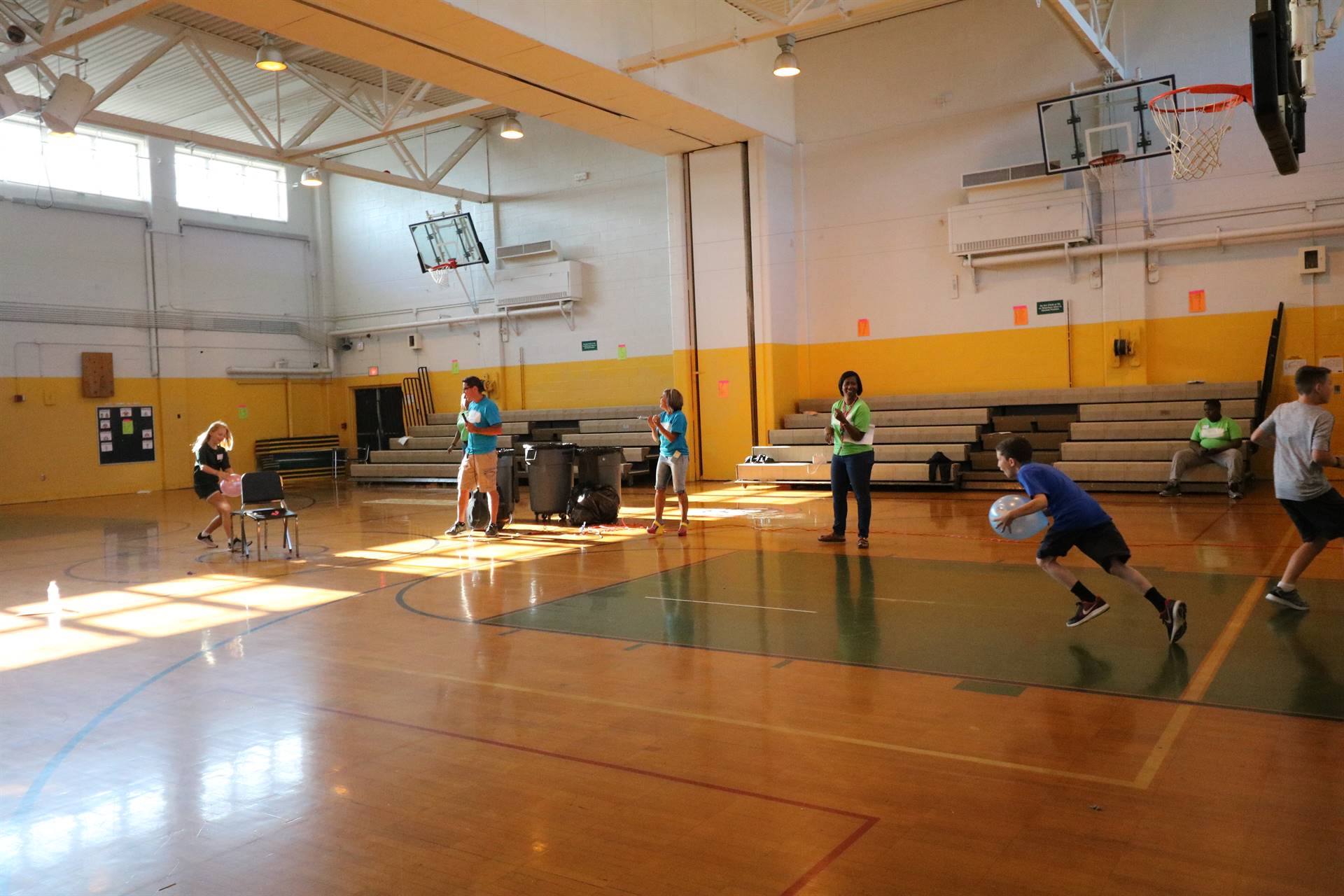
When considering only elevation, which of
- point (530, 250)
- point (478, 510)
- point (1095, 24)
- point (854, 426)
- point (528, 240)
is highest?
point (1095, 24)

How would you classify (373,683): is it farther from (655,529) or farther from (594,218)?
(594,218)

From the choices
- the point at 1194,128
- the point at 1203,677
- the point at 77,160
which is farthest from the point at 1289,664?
the point at 77,160

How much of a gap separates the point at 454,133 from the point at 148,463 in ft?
27.8

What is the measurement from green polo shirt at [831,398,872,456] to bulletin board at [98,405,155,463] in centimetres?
1490

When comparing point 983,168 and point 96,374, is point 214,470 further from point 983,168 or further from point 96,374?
point 983,168

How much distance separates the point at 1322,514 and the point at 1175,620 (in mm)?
1216

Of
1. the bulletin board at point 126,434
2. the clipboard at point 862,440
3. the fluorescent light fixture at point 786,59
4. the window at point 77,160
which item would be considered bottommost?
the clipboard at point 862,440

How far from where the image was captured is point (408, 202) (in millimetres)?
20422

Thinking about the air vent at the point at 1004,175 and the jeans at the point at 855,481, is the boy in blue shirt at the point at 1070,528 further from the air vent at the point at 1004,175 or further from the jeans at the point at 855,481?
the air vent at the point at 1004,175

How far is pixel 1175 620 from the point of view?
502 centimetres

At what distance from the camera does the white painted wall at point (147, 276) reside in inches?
664

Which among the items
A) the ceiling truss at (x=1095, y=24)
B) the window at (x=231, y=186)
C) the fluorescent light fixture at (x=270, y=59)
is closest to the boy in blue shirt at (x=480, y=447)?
the fluorescent light fixture at (x=270, y=59)

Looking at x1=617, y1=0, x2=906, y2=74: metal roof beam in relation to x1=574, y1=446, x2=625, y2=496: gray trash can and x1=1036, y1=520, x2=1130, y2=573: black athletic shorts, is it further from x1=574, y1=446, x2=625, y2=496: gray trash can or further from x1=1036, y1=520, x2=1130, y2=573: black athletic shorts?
x1=1036, y1=520, x2=1130, y2=573: black athletic shorts

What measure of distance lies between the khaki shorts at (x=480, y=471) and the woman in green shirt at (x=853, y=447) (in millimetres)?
3567
